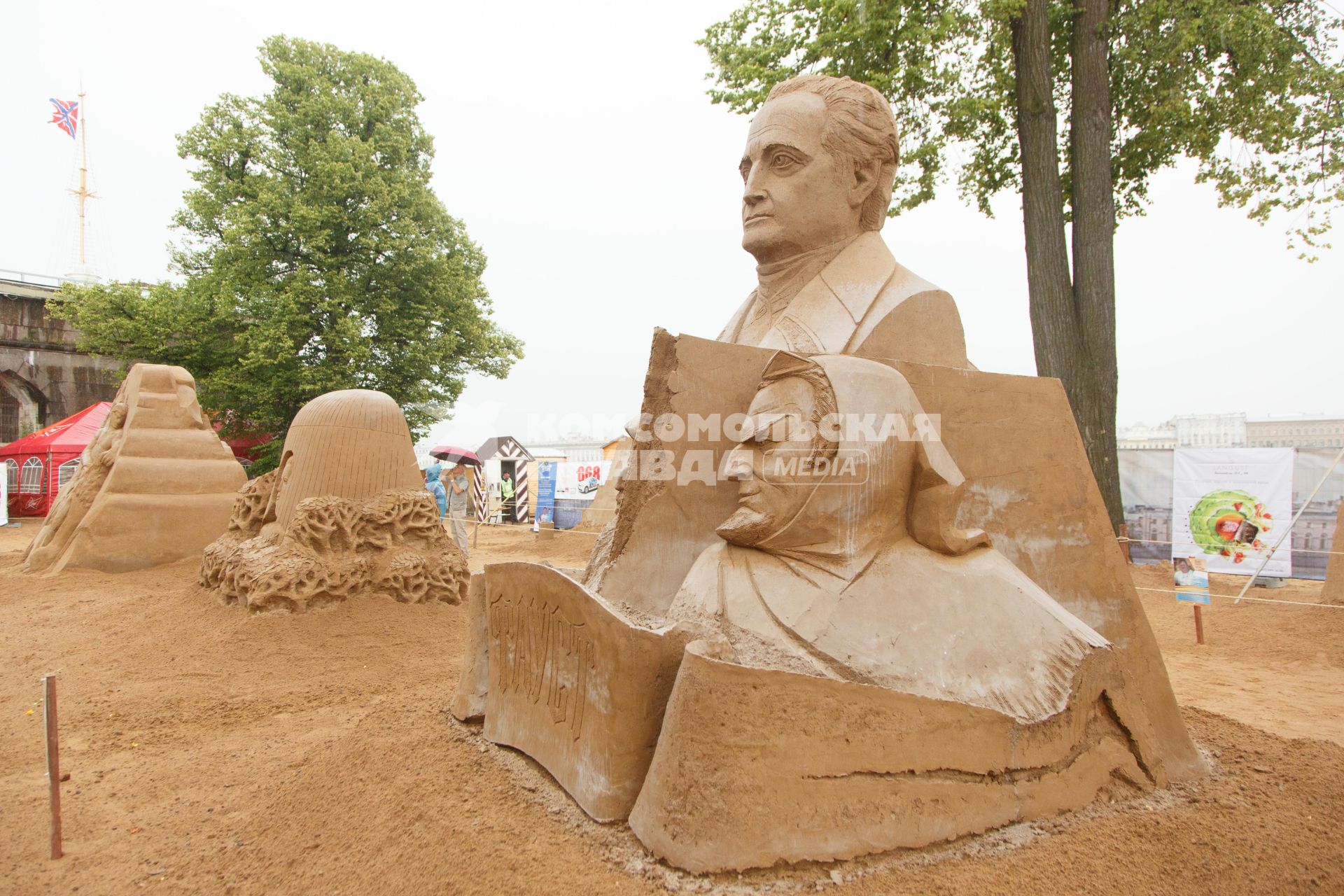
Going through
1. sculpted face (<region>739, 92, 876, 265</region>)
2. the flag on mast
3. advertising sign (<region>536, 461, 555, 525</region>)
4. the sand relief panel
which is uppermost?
the flag on mast

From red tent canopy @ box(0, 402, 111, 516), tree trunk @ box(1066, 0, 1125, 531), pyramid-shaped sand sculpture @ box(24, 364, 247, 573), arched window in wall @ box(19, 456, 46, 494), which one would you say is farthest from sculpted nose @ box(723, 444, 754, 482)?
arched window in wall @ box(19, 456, 46, 494)

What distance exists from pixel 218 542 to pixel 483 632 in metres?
4.17

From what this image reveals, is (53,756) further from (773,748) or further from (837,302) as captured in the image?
(837,302)

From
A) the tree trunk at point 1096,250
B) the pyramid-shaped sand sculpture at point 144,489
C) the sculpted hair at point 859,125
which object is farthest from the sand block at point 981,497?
the pyramid-shaped sand sculpture at point 144,489

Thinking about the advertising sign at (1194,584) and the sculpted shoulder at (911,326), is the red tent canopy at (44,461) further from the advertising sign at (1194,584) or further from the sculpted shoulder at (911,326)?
the advertising sign at (1194,584)

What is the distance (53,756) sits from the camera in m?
2.17

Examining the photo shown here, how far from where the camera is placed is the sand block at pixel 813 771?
1.87 m

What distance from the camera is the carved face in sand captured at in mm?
2246

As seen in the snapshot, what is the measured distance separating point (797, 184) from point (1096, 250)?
6872 mm

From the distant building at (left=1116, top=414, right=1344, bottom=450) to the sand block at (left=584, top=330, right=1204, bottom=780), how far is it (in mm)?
7416

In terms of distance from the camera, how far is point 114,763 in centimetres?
305

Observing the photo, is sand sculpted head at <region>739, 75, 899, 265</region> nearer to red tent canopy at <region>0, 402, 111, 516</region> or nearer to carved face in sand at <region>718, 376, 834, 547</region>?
carved face in sand at <region>718, 376, 834, 547</region>

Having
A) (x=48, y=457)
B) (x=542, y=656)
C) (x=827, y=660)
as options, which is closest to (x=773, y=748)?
(x=827, y=660)

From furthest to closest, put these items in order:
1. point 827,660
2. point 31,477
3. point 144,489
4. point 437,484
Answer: point 31,477, point 437,484, point 144,489, point 827,660
